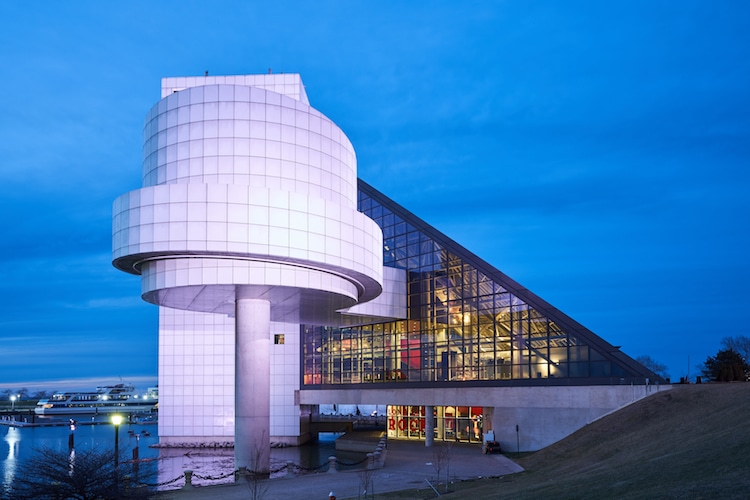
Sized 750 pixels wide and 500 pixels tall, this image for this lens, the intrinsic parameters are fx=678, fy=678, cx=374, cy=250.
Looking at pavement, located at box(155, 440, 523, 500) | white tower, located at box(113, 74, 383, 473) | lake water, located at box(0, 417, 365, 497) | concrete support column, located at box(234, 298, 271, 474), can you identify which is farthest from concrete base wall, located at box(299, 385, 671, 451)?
concrete support column, located at box(234, 298, 271, 474)

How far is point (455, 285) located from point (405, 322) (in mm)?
7281

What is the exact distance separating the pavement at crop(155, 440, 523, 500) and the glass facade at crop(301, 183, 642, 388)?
8.77 metres

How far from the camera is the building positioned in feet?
131

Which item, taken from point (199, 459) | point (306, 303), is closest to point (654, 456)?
point (306, 303)

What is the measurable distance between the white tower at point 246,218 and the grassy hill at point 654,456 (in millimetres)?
15763

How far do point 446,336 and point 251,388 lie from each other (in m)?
21.7

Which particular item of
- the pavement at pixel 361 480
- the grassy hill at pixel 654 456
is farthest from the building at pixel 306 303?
the grassy hill at pixel 654 456

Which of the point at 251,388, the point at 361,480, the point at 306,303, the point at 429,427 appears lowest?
the point at 429,427

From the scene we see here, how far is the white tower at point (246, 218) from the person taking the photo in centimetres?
3847

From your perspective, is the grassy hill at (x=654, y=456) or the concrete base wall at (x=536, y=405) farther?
the concrete base wall at (x=536, y=405)

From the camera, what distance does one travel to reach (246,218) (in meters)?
38.8

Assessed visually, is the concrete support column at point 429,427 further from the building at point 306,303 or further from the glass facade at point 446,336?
the glass facade at point 446,336

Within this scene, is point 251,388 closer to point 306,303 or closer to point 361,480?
point 306,303

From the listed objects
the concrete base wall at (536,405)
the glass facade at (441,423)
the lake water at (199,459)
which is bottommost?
the lake water at (199,459)
